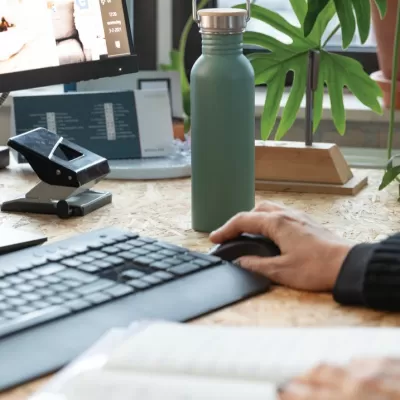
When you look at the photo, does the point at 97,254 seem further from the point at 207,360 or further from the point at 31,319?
the point at 207,360

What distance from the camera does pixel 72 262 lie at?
105 centimetres

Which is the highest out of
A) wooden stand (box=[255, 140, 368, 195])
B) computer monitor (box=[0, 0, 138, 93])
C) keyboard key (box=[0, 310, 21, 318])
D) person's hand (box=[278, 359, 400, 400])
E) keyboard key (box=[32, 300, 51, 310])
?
computer monitor (box=[0, 0, 138, 93])

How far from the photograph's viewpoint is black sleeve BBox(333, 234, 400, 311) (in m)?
0.98

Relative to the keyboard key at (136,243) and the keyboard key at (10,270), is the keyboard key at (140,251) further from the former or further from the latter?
the keyboard key at (10,270)

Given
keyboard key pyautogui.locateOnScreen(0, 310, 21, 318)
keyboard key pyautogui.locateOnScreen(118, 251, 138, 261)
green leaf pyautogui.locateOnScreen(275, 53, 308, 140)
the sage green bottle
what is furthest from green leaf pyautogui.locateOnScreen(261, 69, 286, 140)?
keyboard key pyautogui.locateOnScreen(0, 310, 21, 318)

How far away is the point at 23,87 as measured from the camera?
57.7 inches

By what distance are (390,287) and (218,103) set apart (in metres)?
0.38

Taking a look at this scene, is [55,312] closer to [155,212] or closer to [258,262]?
[258,262]

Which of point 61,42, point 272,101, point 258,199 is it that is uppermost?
point 61,42

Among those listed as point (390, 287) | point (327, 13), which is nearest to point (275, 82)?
point (327, 13)

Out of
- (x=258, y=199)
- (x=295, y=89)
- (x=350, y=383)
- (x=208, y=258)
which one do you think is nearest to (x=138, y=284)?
(x=208, y=258)

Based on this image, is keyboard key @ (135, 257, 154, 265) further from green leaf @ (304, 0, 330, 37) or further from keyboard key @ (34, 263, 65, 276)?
green leaf @ (304, 0, 330, 37)

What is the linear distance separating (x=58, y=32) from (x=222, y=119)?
413 mm

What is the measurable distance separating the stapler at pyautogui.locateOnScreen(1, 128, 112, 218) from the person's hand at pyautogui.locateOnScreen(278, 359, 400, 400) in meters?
0.73
